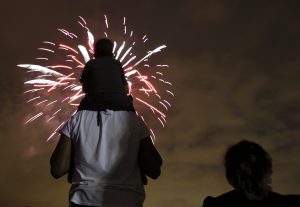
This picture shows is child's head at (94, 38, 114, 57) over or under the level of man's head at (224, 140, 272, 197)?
over

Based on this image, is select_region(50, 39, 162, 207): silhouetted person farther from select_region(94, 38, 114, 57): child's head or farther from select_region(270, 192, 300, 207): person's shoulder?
select_region(270, 192, 300, 207): person's shoulder

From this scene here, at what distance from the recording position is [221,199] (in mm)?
3699

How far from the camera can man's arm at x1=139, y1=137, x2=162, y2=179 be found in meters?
3.38

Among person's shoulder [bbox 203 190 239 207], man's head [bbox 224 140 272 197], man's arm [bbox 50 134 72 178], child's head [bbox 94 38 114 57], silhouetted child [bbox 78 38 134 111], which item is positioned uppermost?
child's head [bbox 94 38 114 57]

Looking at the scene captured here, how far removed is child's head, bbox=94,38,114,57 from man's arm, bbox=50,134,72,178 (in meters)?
0.93

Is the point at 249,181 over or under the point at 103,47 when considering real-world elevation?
under

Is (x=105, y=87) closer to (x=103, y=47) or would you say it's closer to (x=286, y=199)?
(x=103, y=47)

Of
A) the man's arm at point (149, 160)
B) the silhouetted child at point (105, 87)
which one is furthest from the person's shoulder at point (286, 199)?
the silhouetted child at point (105, 87)

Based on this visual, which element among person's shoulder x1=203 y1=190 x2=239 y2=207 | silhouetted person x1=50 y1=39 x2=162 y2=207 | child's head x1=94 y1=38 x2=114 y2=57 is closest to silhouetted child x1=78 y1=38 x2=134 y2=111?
silhouetted person x1=50 y1=39 x2=162 y2=207

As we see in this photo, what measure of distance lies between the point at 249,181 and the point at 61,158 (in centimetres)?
181

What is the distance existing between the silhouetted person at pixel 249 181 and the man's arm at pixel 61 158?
138 cm

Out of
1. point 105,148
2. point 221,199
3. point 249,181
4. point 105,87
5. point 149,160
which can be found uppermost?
point 105,87

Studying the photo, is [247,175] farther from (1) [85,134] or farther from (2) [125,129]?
(1) [85,134]

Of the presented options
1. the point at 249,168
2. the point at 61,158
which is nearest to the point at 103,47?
the point at 61,158
